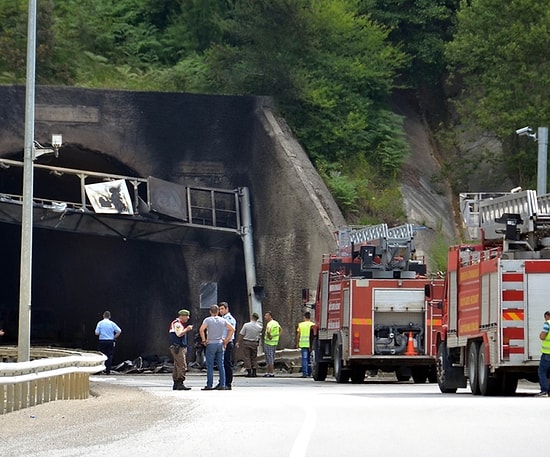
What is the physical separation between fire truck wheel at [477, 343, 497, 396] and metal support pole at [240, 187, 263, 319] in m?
23.1

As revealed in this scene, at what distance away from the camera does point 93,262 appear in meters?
57.1

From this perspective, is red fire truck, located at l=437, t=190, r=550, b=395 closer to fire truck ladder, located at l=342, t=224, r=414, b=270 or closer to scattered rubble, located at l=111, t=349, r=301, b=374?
fire truck ladder, located at l=342, t=224, r=414, b=270

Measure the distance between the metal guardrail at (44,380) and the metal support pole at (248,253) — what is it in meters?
22.0

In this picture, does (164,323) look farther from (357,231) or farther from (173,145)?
(357,231)

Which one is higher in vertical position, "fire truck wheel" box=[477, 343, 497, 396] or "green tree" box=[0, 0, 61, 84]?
"green tree" box=[0, 0, 61, 84]

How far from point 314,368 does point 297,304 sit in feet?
32.5

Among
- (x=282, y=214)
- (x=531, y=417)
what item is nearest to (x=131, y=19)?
(x=282, y=214)

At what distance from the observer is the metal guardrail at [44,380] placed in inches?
822

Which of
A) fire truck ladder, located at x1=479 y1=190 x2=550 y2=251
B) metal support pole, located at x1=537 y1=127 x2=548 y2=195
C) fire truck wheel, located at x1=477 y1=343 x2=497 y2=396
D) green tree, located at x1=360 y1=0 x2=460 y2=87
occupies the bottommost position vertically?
fire truck wheel, located at x1=477 y1=343 x2=497 y2=396

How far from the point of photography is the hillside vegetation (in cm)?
4994

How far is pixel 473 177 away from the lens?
54844mm

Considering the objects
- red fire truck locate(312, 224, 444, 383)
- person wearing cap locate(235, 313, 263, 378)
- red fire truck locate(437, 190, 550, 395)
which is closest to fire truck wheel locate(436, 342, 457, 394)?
red fire truck locate(437, 190, 550, 395)

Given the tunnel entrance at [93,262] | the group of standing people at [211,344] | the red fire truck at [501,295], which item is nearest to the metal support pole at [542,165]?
the red fire truck at [501,295]

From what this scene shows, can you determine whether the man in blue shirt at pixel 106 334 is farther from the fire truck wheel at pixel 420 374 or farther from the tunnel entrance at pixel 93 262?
the fire truck wheel at pixel 420 374
